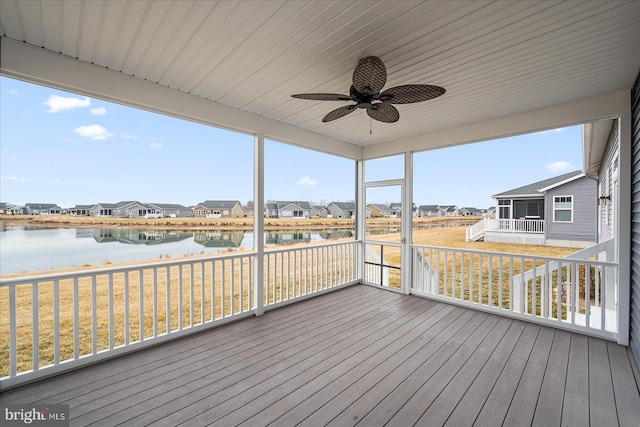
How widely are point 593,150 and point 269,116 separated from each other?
4.41 meters

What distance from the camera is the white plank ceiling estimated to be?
1704mm

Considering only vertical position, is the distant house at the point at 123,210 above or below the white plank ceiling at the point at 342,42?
below

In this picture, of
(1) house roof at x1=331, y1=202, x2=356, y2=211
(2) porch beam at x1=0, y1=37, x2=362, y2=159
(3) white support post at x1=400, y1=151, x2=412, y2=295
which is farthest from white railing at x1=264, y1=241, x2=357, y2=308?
(2) porch beam at x1=0, y1=37, x2=362, y2=159

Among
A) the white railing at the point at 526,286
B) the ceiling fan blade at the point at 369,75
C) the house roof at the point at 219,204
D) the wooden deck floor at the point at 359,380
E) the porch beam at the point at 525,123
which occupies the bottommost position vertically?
the wooden deck floor at the point at 359,380

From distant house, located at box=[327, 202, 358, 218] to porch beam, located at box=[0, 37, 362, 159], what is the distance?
5.00ft

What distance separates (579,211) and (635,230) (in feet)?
2.58

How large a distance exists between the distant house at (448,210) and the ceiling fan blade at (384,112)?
2394mm

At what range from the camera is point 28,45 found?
2100mm

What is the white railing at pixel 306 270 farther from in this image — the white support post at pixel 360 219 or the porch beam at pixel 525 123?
the porch beam at pixel 525 123

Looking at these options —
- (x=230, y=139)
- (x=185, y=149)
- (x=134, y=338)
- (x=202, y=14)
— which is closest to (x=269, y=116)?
(x=230, y=139)

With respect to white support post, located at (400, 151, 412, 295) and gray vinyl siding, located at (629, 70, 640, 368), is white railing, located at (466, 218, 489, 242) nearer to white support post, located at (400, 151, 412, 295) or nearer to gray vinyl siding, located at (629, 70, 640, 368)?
white support post, located at (400, 151, 412, 295)

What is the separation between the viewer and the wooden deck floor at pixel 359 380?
1.82m

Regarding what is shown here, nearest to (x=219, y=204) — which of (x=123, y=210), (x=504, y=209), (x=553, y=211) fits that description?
(x=123, y=210)

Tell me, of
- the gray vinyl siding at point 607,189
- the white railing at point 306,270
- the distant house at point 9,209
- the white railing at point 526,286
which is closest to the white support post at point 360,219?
the white railing at point 306,270
